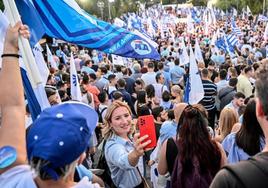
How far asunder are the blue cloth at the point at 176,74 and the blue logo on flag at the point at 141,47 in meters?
6.69

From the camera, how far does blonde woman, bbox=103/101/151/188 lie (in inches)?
146

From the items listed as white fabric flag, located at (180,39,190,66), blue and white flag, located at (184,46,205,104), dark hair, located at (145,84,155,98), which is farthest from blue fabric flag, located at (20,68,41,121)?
white fabric flag, located at (180,39,190,66)

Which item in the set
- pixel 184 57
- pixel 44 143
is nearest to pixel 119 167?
pixel 44 143

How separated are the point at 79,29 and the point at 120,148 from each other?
1412mm

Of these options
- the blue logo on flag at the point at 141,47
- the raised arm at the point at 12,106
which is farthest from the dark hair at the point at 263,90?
the blue logo on flag at the point at 141,47

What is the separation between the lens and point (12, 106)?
191cm

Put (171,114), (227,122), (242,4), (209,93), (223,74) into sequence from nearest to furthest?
(227,122), (171,114), (209,93), (223,74), (242,4)

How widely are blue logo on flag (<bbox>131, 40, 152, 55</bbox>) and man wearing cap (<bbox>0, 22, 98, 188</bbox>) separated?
3.15m

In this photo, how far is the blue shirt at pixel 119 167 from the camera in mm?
3818

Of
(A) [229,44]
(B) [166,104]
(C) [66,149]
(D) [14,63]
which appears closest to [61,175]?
(C) [66,149]

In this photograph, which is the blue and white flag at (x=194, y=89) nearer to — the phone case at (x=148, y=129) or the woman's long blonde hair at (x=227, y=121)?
the woman's long blonde hair at (x=227, y=121)

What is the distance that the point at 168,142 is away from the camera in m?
3.72

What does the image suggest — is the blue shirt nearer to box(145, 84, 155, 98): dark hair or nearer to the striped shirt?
box(145, 84, 155, 98): dark hair

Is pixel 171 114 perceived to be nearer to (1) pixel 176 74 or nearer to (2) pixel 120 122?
(2) pixel 120 122
